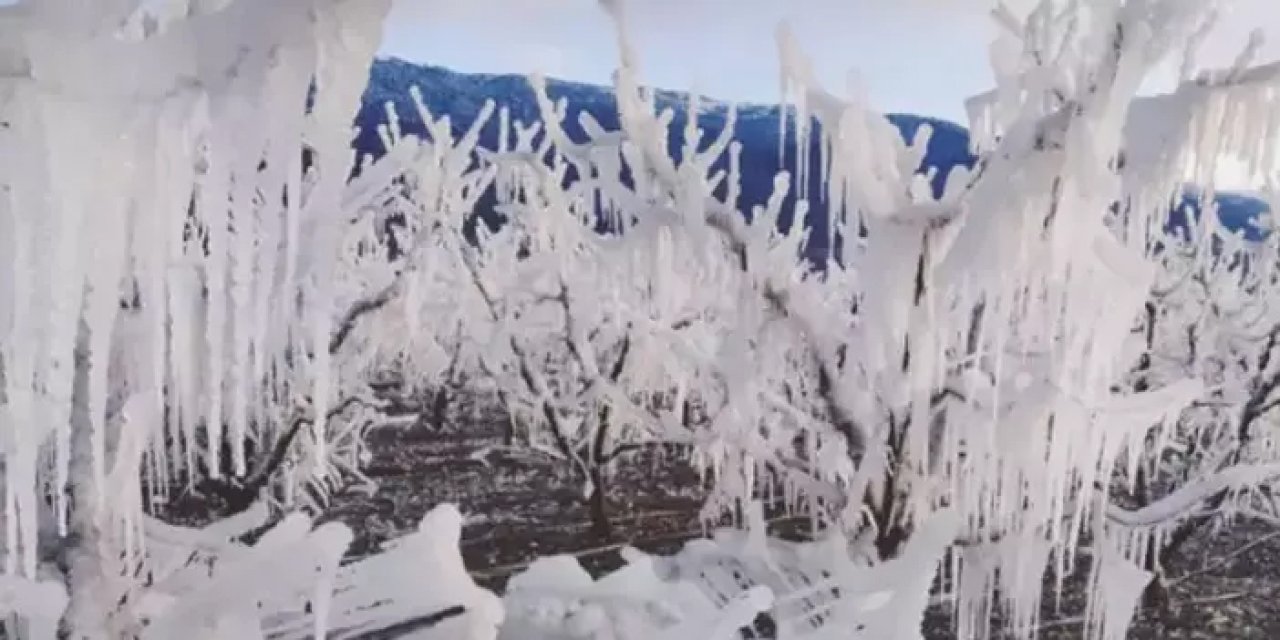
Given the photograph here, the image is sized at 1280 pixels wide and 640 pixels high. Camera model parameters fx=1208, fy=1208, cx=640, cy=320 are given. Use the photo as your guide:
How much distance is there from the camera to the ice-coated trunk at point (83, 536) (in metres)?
3.35

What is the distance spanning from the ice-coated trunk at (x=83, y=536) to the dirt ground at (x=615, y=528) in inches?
296

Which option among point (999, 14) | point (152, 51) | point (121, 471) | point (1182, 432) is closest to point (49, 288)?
point (152, 51)

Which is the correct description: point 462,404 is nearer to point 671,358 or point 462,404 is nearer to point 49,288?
point 671,358

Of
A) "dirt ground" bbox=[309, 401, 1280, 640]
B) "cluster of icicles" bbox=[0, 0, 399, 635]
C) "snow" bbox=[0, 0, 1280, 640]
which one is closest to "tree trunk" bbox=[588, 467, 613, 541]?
"dirt ground" bbox=[309, 401, 1280, 640]

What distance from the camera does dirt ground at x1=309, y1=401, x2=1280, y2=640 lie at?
11062 mm

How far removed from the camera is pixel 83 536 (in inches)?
137

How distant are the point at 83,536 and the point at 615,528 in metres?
10.6

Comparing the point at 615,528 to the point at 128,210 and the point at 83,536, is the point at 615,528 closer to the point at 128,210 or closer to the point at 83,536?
the point at 83,536

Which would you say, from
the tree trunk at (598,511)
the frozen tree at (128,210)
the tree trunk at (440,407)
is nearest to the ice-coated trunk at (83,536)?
the frozen tree at (128,210)

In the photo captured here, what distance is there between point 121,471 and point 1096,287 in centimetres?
395

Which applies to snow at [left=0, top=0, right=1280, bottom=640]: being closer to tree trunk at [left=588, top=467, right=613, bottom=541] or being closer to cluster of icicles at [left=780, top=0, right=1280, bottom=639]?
cluster of icicles at [left=780, top=0, right=1280, bottom=639]

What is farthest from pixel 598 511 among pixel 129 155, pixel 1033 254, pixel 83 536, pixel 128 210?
pixel 129 155

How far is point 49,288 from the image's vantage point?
2.62 meters

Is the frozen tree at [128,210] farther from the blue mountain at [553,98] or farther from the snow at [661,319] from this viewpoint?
the blue mountain at [553,98]
